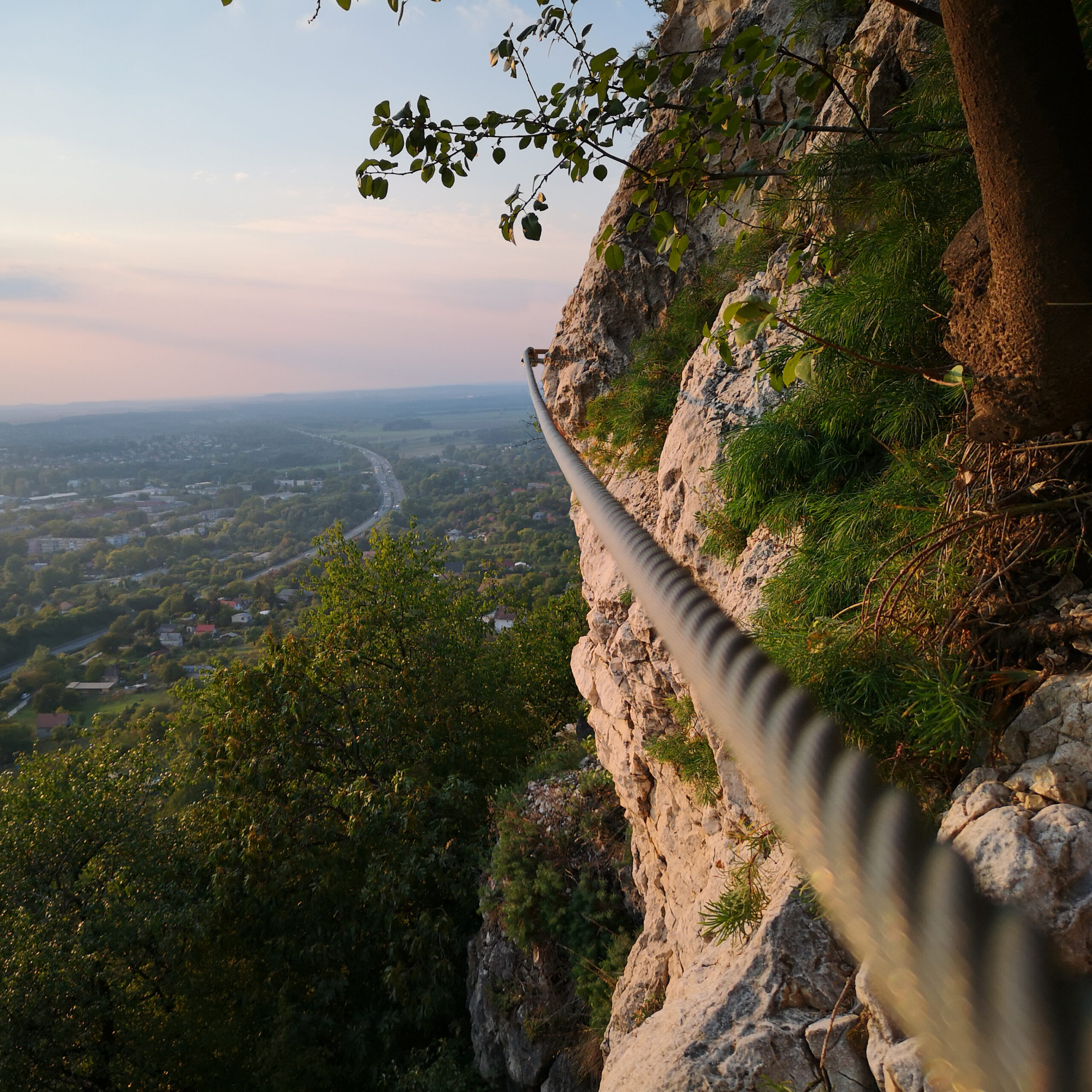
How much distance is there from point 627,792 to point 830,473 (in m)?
3.65

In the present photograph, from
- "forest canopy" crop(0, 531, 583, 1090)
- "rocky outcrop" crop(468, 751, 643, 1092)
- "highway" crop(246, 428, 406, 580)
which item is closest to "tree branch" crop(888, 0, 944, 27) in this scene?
"rocky outcrop" crop(468, 751, 643, 1092)

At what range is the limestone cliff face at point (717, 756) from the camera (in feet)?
8.23

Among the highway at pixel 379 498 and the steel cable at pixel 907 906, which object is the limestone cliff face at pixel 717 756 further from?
the highway at pixel 379 498

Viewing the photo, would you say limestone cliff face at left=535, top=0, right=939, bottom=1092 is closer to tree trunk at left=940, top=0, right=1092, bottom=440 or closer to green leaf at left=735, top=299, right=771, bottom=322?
green leaf at left=735, top=299, right=771, bottom=322

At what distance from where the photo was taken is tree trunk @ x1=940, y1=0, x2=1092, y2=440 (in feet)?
6.27

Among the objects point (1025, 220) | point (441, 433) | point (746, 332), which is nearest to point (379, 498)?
point (441, 433)

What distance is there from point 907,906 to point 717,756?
3.37m

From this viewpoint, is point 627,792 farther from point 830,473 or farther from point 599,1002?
point 830,473

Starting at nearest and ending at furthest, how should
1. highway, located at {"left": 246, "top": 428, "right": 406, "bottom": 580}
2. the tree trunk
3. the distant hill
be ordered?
the tree trunk, highway, located at {"left": 246, "top": 428, "right": 406, "bottom": 580}, the distant hill

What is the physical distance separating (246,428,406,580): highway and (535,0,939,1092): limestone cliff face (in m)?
33.4

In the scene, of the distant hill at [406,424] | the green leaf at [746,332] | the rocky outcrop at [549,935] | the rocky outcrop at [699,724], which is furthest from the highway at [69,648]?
the distant hill at [406,424]

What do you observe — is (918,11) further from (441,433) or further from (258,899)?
(441,433)

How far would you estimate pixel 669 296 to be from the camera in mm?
7824

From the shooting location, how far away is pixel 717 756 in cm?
388
